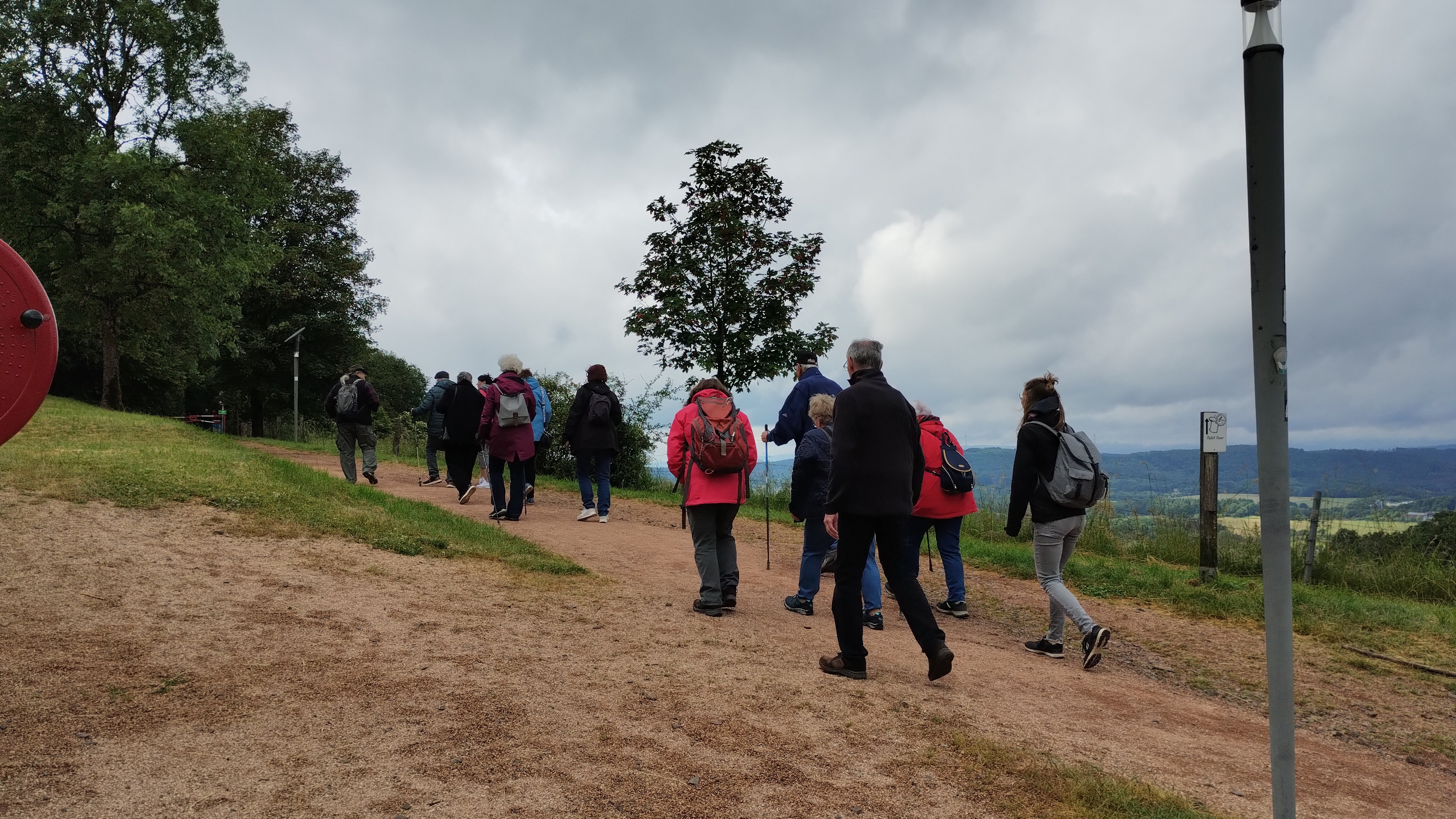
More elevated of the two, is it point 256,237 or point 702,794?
point 256,237

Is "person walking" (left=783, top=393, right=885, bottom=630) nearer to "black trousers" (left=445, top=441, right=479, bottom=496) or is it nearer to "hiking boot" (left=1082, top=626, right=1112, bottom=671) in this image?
"hiking boot" (left=1082, top=626, right=1112, bottom=671)

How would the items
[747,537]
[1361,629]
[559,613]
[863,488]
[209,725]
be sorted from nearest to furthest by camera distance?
[209,725], [863,488], [559,613], [1361,629], [747,537]

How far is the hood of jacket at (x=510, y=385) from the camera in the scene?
1149 cm

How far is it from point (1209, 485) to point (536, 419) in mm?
9168

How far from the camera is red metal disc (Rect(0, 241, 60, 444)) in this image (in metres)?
3.58

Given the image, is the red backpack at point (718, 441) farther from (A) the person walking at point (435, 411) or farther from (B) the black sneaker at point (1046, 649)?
(A) the person walking at point (435, 411)

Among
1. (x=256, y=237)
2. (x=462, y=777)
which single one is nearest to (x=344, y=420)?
(x=462, y=777)

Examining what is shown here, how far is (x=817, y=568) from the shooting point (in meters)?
7.66

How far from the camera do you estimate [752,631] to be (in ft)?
22.2

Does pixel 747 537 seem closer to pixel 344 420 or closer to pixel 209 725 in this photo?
pixel 344 420

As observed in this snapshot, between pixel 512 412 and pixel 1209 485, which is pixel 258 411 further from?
pixel 1209 485

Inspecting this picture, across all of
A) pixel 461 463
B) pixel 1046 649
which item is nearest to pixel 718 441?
pixel 1046 649

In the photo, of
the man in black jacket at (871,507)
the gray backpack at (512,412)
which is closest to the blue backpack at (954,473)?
the man in black jacket at (871,507)

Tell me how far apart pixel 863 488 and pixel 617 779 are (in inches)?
93.4
